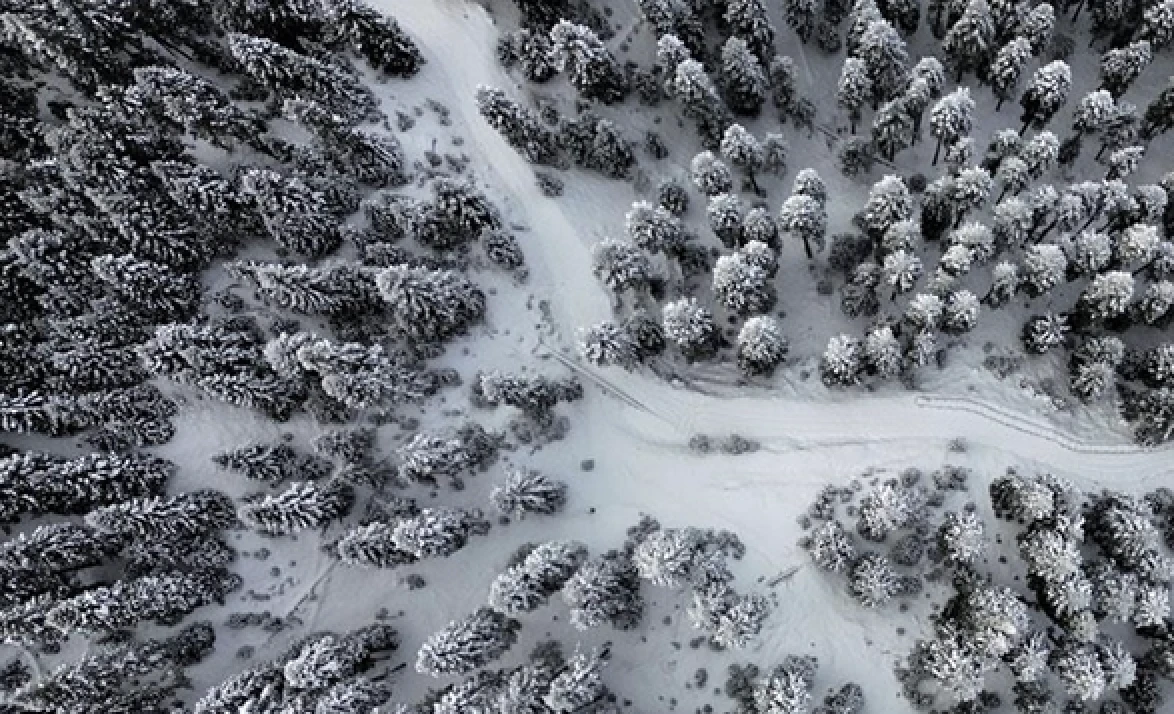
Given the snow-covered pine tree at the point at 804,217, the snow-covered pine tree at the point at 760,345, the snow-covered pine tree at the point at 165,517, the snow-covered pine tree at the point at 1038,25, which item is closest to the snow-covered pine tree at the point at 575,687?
the snow-covered pine tree at the point at 760,345

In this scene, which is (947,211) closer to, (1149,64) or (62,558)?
(1149,64)

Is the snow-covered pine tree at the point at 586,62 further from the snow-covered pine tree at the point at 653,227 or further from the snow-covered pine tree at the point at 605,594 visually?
the snow-covered pine tree at the point at 605,594

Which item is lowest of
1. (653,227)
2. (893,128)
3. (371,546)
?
(371,546)

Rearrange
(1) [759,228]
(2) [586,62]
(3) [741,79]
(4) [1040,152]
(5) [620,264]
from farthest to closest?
(3) [741,79]
(2) [586,62]
(4) [1040,152]
(1) [759,228]
(5) [620,264]

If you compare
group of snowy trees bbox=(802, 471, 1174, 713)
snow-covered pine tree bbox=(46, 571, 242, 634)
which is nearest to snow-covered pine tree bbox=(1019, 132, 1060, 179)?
group of snowy trees bbox=(802, 471, 1174, 713)

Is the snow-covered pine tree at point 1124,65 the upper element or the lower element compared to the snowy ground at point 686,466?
upper

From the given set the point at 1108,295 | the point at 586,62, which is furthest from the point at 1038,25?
the point at 586,62

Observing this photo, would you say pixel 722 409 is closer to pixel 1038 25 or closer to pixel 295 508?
pixel 295 508
